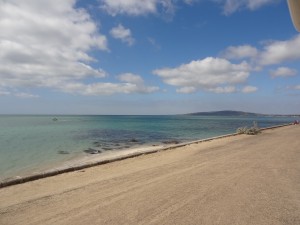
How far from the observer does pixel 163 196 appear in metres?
5.41

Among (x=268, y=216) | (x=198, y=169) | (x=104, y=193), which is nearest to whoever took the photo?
(x=268, y=216)

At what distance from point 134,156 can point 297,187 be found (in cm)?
606

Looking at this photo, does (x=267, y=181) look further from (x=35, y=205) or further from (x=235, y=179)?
(x=35, y=205)

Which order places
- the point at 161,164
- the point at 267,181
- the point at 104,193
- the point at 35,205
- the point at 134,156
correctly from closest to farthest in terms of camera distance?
the point at 35,205
the point at 104,193
the point at 267,181
the point at 161,164
the point at 134,156

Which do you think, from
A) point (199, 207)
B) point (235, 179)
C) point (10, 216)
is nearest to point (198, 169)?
point (235, 179)

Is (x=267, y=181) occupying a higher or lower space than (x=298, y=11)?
lower

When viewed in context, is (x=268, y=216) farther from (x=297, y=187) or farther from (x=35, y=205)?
(x=35, y=205)

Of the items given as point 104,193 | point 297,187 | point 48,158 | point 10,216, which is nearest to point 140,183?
point 104,193

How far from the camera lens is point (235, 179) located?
6.66 m

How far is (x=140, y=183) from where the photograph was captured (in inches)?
254

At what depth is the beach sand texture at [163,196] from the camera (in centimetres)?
440

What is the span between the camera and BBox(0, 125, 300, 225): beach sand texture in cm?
440

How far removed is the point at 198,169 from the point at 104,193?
319cm

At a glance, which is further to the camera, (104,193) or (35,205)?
(104,193)
